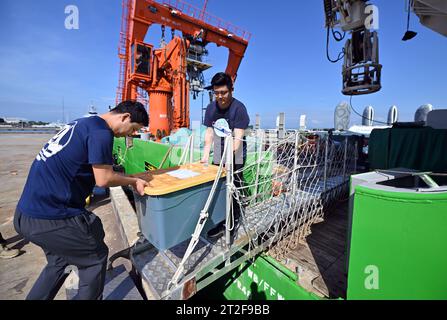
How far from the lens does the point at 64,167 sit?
1.47m

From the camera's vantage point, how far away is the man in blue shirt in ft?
4.73

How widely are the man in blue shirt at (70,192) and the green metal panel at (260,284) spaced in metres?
1.65

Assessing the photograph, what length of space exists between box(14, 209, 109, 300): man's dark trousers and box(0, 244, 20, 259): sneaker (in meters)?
2.34

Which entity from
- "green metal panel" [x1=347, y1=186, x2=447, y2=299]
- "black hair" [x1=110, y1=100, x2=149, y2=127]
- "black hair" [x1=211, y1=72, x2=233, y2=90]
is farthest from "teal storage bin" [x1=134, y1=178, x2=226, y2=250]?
"green metal panel" [x1=347, y1=186, x2=447, y2=299]

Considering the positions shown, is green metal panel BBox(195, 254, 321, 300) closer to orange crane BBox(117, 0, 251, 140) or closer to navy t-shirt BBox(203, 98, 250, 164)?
navy t-shirt BBox(203, 98, 250, 164)

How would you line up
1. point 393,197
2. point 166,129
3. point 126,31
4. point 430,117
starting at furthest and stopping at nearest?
point 166,129 → point 126,31 → point 430,117 → point 393,197

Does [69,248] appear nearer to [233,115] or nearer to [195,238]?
[195,238]

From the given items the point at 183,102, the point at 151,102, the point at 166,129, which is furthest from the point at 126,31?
the point at 166,129

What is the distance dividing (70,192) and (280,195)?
272cm

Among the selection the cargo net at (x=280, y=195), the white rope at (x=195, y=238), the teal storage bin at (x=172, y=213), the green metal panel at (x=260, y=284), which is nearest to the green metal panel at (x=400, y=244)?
the green metal panel at (x=260, y=284)

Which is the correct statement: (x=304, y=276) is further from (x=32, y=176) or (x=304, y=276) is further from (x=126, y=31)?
(x=126, y=31)

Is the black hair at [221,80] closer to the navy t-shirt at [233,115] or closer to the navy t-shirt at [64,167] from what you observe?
the navy t-shirt at [233,115]

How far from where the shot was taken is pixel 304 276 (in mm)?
2168
